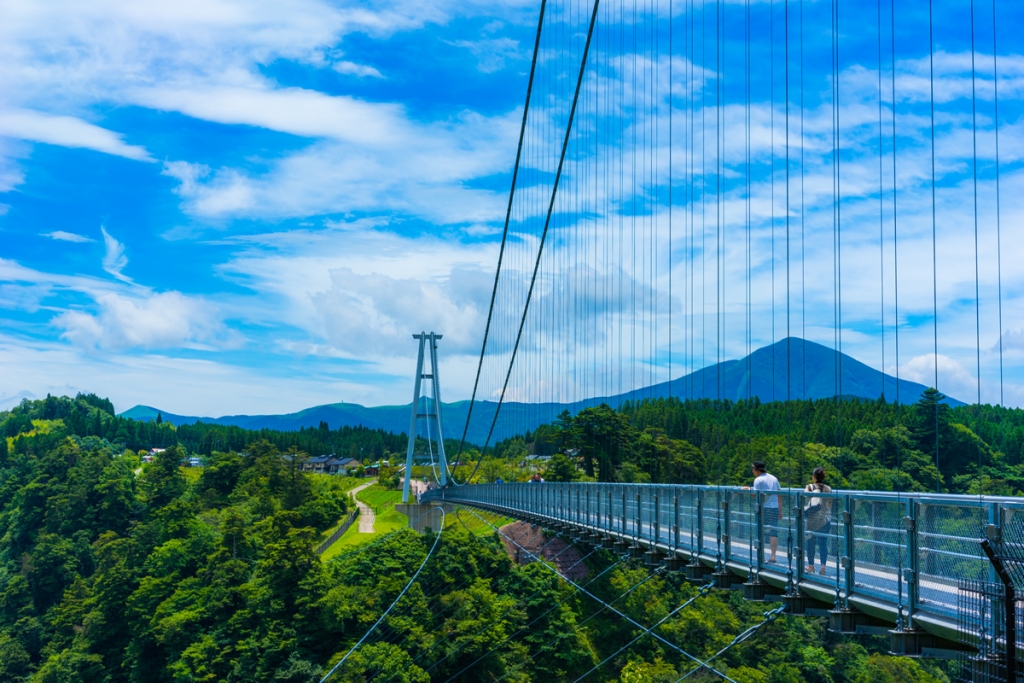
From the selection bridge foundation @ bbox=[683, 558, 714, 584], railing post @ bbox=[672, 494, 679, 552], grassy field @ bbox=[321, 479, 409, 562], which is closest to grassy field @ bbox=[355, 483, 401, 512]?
grassy field @ bbox=[321, 479, 409, 562]

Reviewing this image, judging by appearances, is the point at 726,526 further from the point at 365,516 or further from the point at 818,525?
the point at 365,516

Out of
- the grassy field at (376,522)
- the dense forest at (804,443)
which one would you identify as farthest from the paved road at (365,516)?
the dense forest at (804,443)

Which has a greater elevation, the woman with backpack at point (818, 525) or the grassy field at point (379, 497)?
the woman with backpack at point (818, 525)

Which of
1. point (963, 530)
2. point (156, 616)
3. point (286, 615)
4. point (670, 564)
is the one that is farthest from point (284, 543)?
point (963, 530)

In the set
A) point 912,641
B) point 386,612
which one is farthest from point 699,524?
point 386,612

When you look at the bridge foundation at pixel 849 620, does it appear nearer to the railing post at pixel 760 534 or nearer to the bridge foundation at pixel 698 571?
the railing post at pixel 760 534

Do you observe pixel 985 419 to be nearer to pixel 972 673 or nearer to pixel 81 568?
pixel 972 673
